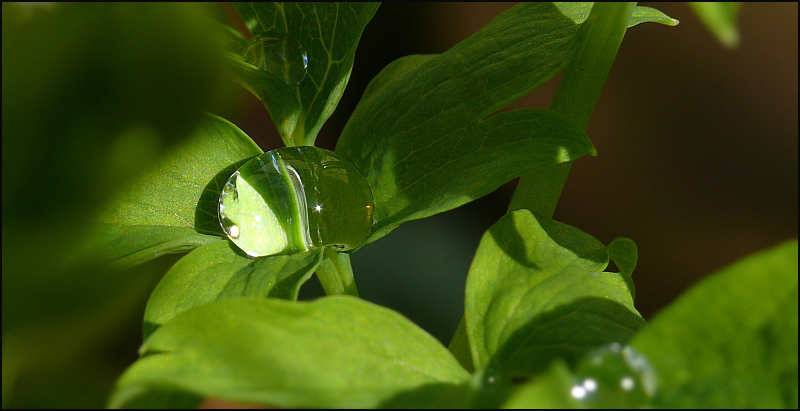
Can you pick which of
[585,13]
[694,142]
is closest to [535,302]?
[585,13]

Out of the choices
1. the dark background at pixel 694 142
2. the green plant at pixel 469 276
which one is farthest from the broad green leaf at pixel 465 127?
the dark background at pixel 694 142

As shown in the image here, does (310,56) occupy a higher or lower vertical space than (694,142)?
higher

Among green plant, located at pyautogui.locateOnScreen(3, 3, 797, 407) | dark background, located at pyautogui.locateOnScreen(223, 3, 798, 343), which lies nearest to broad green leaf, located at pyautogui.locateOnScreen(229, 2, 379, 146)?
green plant, located at pyautogui.locateOnScreen(3, 3, 797, 407)

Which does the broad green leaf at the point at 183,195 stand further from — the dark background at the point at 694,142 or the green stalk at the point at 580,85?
the dark background at the point at 694,142

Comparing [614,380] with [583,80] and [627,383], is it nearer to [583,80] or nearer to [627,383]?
[627,383]

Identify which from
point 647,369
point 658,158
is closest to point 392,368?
point 647,369

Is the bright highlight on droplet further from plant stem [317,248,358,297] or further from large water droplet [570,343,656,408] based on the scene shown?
plant stem [317,248,358,297]

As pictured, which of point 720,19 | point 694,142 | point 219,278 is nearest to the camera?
point 720,19
